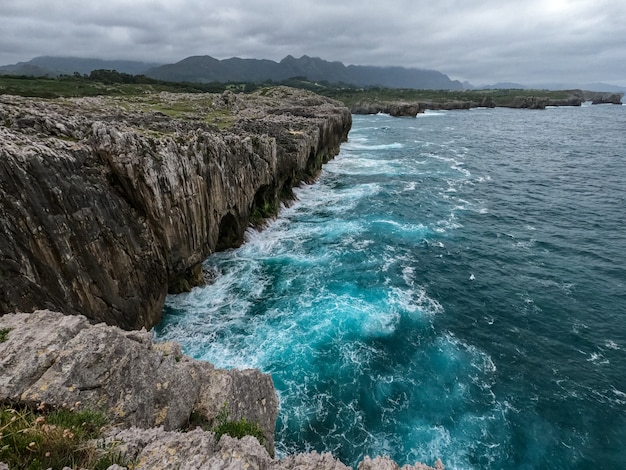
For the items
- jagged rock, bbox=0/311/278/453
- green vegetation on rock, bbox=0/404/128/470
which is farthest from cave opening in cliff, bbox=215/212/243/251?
green vegetation on rock, bbox=0/404/128/470

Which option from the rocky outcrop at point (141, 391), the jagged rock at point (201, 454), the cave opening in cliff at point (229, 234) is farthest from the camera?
the cave opening in cliff at point (229, 234)

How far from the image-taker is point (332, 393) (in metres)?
24.6

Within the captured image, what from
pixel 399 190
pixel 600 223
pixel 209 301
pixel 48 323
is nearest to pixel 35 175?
pixel 48 323

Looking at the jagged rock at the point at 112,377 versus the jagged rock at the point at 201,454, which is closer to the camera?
the jagged rock at the point at 201,454

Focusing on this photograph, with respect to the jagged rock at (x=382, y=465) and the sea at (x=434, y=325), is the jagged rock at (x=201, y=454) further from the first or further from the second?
the sea at (x=434, y=325)

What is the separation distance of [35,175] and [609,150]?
427 feet

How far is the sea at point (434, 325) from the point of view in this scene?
71.7 ft

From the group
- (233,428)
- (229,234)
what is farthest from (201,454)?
(229,234)

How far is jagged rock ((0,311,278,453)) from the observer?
35.3 feet

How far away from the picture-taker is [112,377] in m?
11.9

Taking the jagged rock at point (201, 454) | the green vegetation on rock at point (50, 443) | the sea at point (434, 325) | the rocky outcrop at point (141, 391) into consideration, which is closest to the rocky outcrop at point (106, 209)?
the sea at point (434, 325)

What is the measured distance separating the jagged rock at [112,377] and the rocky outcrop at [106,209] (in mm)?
8115

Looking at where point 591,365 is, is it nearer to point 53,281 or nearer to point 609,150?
point 53,281

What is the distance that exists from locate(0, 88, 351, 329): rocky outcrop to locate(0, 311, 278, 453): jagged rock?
8115 mm
